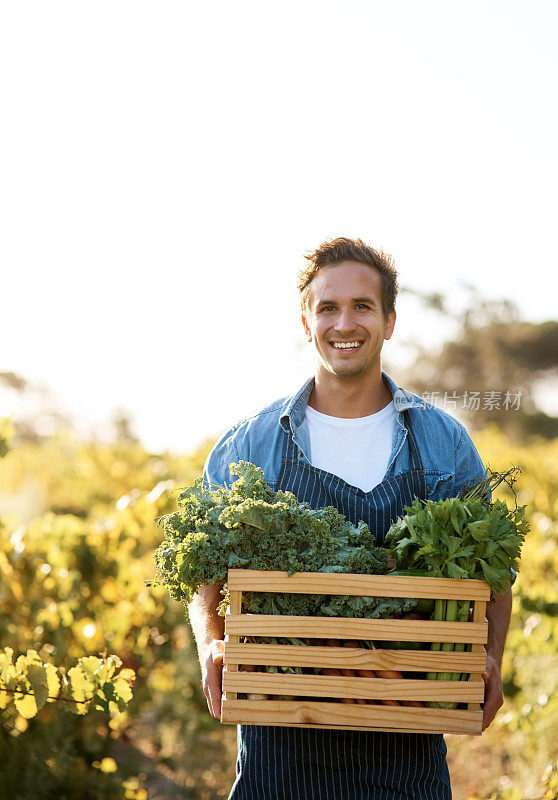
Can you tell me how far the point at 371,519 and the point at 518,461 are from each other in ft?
19.9

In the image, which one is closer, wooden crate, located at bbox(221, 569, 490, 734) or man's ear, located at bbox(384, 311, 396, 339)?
wooden crate, located at bbox(221, 569, 490, 734)

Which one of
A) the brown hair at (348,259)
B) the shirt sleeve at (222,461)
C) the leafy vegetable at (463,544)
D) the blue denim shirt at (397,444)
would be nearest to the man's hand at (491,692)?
the leafy vegetable at (463,544)

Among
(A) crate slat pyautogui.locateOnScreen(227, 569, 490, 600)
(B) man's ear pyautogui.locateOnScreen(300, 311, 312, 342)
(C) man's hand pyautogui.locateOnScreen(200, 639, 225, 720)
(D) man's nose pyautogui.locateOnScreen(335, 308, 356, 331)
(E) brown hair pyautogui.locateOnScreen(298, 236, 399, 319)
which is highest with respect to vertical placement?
(E) brown hair pyautogui.locateOnScreen(298, 236, 399, 319)

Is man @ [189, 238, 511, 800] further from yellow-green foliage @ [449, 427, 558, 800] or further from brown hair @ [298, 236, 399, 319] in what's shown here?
yellow-green foliage @ [449, 427, 558, 800]

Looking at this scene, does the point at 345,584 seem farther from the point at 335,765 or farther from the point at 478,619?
the point at 335,765

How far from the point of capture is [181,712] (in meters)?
4.67

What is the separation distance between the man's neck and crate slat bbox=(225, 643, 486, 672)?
0.87 metres

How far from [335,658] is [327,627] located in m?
0.08

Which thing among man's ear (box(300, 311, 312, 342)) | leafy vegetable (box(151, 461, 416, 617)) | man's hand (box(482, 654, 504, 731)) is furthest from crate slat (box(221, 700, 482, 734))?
man's ear (box(300, 311, 312, 342))

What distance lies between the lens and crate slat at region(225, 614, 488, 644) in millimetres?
2018

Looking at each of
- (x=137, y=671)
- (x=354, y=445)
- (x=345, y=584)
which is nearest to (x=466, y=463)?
(x=354, y=445)

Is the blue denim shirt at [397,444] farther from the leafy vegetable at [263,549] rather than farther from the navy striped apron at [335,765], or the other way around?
the navy striped apron at [335,765]

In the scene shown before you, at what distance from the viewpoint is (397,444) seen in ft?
8.56

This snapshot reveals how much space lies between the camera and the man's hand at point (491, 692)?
2152 mm
